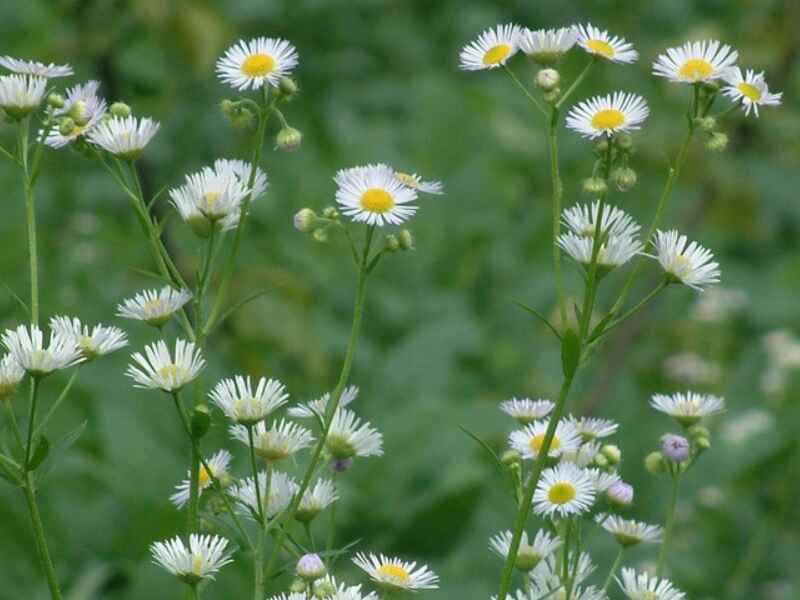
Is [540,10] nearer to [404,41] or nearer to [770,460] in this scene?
[404,41]

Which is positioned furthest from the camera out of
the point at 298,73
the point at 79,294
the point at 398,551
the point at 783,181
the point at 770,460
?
the point at 298,73

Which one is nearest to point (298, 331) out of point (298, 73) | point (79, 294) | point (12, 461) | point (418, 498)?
point (418, 498)

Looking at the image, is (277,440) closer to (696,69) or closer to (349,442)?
(349,442)

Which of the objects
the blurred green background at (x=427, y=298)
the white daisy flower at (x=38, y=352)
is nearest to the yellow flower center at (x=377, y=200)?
the white daisy flower at (x=38, y=352)

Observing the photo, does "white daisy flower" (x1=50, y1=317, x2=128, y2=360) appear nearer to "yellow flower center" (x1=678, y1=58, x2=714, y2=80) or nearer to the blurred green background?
"yellow flower center" (x1=678, y1=58, x2=714, y2=80)

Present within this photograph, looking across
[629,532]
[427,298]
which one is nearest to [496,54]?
[629,532]

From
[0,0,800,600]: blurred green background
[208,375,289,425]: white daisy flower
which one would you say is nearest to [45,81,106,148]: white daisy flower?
[208,375,289,425]: white daisy flower
